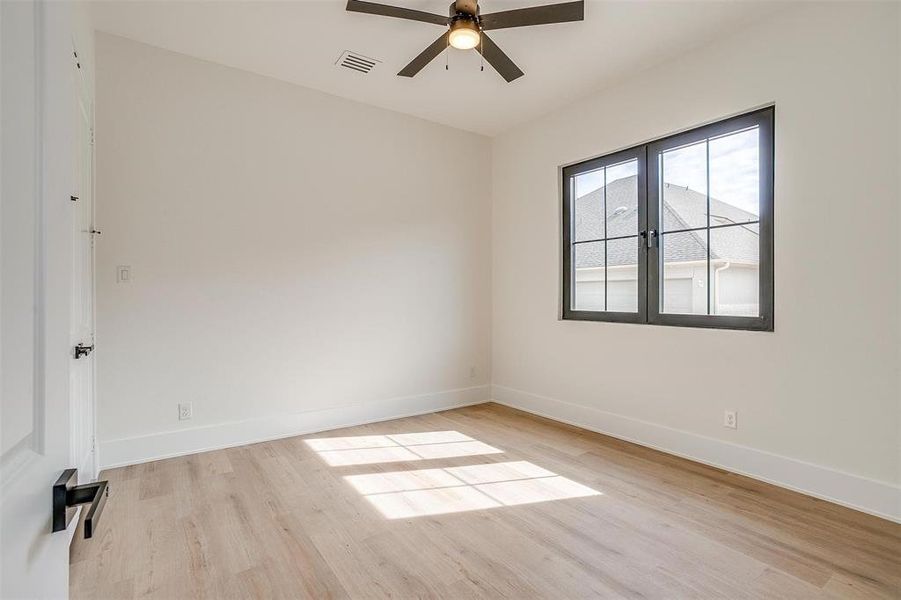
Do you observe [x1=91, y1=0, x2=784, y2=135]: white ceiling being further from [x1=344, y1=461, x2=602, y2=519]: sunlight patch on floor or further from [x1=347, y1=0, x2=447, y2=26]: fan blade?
[x1=344, y1=461, x2=602, y2=519]: sunlight patch on floor

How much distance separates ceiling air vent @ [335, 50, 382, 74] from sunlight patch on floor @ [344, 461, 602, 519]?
2873mm

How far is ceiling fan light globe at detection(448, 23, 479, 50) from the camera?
2.34 metres

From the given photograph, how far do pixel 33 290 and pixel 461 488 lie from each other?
8.00ft

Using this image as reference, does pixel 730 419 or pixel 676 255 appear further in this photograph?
pixel 676 255

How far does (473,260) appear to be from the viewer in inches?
187

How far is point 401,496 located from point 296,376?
153cm

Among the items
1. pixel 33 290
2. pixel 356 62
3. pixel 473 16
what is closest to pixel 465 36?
pixel 473 16

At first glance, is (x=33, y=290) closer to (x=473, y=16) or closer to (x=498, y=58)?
(x=473, y=16)

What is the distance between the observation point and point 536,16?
7.58ft

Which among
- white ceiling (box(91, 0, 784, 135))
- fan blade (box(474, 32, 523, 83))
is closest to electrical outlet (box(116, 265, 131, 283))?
white ceiling (box(91, 0, 784, 135))

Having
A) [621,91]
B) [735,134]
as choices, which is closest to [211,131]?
[621,91]

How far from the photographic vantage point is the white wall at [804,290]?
2.32 meters

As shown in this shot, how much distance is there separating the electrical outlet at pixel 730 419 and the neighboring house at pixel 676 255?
0.65 meters

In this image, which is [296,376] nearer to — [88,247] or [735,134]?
[88,247]
